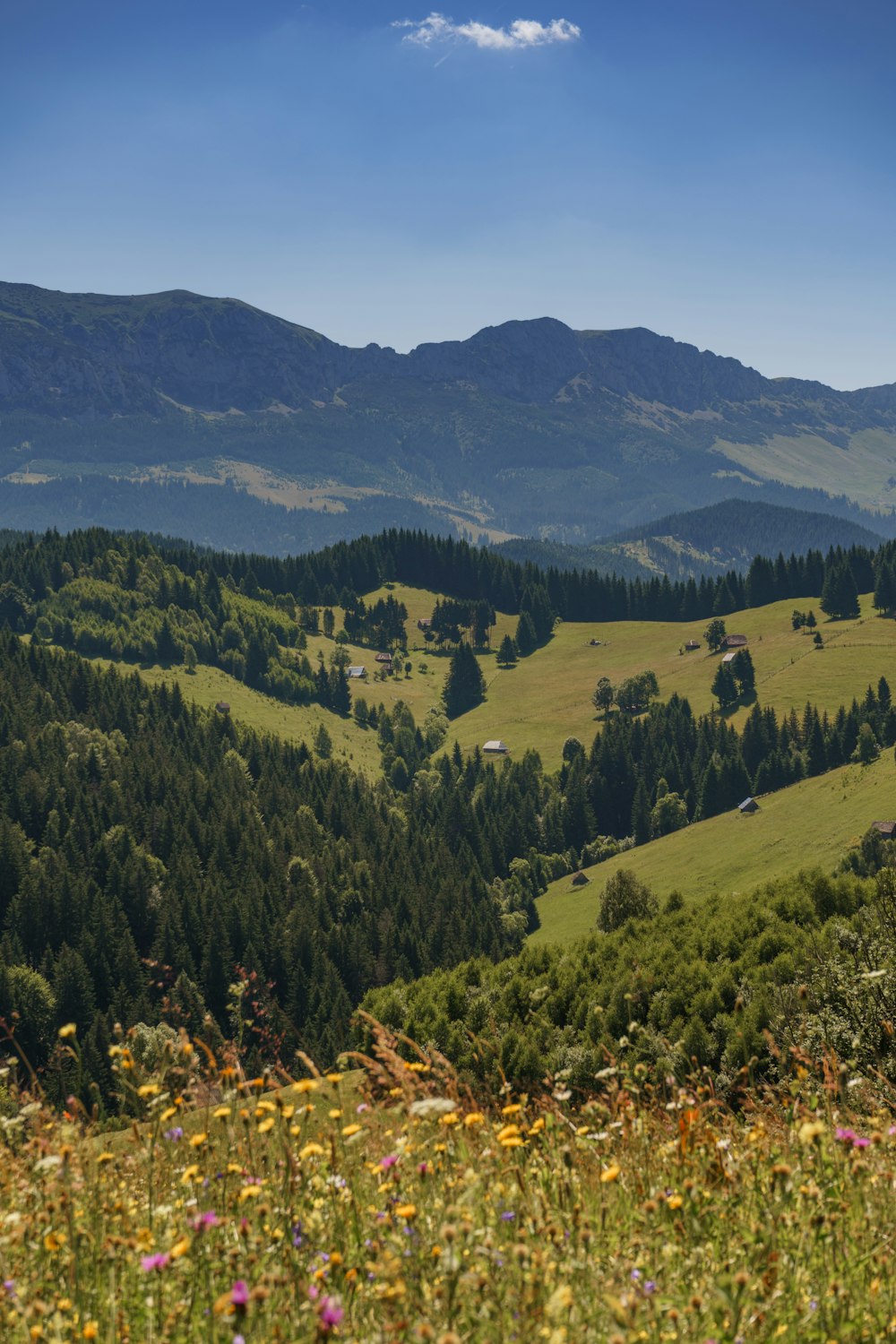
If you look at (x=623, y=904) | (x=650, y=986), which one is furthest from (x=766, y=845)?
(x=650, y=986)

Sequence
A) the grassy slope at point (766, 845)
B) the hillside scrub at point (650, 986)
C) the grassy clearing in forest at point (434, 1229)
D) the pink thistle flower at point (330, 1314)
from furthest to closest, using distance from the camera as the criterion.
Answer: the grassy slope at point (766, 845)
the hillside scrub at point (650, 986)
the grassy clearing in forest at point (434, 1229)
the pink thistle flower at point (330, 1314)

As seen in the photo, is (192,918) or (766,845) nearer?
(192,918)

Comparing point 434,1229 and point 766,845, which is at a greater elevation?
point 434,1229

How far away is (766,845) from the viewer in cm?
16850

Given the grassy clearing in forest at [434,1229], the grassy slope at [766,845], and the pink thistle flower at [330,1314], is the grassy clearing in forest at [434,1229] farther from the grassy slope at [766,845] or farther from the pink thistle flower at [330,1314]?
Result: the grassy slope at [766,845]

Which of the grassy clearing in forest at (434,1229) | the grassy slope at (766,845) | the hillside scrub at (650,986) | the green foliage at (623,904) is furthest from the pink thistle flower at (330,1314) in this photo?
the grassy slope at (766,845)

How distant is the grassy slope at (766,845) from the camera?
6186 inches

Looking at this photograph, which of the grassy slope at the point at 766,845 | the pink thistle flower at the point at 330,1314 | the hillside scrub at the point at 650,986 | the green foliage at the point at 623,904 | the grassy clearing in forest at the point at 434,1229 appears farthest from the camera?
the grassy slope at the point at 766,845

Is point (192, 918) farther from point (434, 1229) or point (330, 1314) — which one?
point (330, 1314)

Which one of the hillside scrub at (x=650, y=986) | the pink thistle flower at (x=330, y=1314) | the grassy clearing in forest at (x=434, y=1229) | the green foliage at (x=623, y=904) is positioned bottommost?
the green foliage at (x=623, y=904)

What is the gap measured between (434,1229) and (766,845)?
560 feet

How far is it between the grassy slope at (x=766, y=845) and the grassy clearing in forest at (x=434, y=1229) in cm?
13755

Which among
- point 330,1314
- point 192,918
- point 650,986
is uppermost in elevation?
point 330,1314

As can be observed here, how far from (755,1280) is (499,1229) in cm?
198
